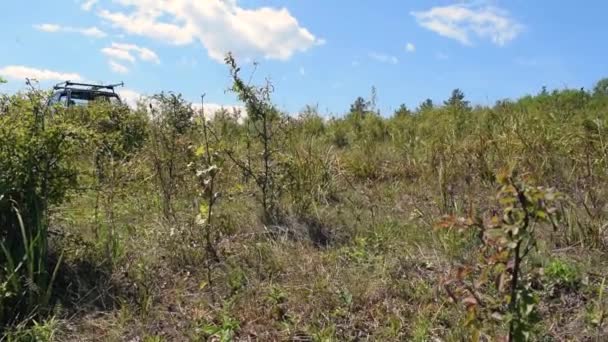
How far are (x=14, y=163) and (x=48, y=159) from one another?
0.20 meters

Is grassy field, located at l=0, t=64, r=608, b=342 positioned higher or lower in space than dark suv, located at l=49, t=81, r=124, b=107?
lower

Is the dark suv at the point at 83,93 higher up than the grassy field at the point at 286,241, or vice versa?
the dark suv at the point at 83,93

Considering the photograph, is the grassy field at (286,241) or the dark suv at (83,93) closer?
the grassy field at (286,241)

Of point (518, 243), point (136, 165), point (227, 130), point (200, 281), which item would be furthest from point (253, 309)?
point (227, 130)

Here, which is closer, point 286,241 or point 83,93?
point 286,241

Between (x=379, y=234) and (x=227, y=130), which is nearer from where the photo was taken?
(x=379, y=234)

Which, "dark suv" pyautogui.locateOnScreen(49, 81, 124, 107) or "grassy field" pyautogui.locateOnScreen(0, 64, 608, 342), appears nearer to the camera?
"grassy field" pyautogui.locateOnScreen(0, 64, 608, 342)

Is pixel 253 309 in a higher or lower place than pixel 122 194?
lower

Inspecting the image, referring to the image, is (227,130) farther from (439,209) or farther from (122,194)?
(439,209)

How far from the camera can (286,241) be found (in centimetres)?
429

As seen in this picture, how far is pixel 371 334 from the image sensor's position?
335 cm

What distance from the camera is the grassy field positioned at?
3.20 metres

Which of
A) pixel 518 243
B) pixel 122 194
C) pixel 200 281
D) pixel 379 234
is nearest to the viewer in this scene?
pixel 518 243

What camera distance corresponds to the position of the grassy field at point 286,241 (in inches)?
126
